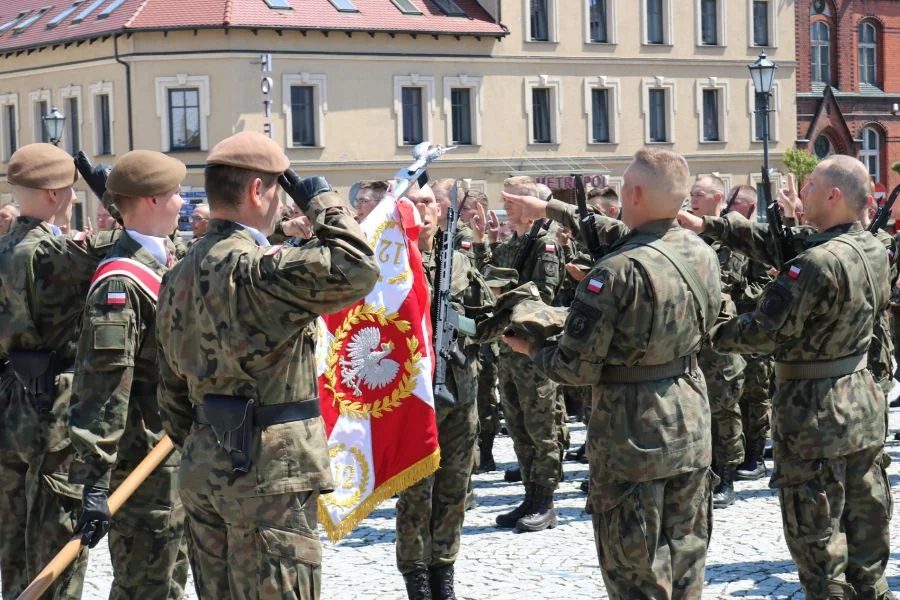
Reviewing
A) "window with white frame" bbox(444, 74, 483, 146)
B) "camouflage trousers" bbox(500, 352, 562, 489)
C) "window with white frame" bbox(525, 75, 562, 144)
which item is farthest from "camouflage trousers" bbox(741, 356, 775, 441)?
"window with white frame" bbox(525, 75, 562, 144)

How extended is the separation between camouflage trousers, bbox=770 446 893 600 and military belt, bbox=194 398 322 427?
8.89 feet

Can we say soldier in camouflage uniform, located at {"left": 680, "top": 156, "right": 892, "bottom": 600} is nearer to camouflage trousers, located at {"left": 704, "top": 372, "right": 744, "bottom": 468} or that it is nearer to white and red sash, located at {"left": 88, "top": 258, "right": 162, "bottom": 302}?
white and red sash, located at {"left": 88, "top": 258, "right": 162, "bottom": 302}

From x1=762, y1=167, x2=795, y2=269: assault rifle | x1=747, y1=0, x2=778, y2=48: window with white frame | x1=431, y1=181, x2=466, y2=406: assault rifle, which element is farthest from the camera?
x1=747, y1=0, x2=778, y2=48: window with white frame

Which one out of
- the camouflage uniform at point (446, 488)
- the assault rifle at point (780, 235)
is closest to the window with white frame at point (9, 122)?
the camouflage uniform at point (446, 488)

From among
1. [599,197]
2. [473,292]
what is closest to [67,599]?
[473,292]

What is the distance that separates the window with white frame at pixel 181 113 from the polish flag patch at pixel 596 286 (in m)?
37.0

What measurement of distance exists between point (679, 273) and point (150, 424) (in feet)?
7.64

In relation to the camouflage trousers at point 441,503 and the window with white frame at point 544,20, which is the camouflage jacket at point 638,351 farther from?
the window with white frame at point 544,20

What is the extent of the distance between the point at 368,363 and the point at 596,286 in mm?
1467

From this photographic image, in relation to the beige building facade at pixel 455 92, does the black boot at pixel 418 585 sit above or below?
below

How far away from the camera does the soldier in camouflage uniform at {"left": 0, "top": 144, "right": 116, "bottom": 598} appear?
5.99m

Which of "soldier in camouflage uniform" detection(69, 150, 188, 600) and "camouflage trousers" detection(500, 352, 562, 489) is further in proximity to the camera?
"camouflage trousers" detection(500, 352, 562, 489)

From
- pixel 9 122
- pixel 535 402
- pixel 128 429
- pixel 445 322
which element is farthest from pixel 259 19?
pixel 128 429

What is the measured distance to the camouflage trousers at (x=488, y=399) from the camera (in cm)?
1130
